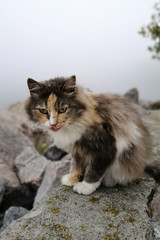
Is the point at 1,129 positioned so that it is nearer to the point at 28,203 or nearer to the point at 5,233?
the point at 28,203

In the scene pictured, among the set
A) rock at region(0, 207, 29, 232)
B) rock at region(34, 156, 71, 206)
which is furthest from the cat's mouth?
rock at region(0, 207, 29, 232)

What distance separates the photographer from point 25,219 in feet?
9.01

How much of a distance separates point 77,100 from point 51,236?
1580 mm

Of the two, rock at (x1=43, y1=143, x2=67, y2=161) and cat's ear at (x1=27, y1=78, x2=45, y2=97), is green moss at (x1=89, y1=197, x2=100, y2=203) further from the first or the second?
rock at (x1=43, y1=143, x2=67, y2=161)

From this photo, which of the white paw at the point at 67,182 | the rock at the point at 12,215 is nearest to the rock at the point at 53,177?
the rock at the point at 12,215

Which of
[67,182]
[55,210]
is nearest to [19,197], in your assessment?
[67,182]

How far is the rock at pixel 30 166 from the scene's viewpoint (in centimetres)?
596

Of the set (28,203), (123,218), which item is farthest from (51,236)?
(28,203)

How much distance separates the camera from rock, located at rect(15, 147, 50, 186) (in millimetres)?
5961

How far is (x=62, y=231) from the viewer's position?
250 centimetres

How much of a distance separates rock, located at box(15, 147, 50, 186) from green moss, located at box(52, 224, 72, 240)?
136 inches

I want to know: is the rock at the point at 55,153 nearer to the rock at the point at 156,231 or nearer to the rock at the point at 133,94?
the rock at the point at 156,231

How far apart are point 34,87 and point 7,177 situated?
3.94 meters

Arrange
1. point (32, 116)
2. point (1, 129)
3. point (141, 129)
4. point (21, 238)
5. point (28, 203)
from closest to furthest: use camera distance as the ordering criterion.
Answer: point (21, 238)
point (32, 116)
point (141, 129)
point (28, 203)
point (1, 129)
